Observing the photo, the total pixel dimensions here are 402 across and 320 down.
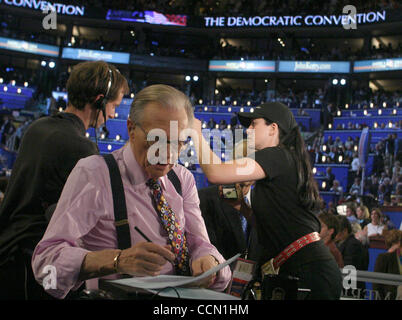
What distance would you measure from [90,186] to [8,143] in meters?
16.4

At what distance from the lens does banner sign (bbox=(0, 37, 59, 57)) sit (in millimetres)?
23984

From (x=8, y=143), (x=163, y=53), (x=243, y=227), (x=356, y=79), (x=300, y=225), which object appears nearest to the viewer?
(x=300, y=225)

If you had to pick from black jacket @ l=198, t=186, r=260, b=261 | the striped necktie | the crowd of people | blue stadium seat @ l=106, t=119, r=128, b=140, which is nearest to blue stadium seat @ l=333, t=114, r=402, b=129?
the crowd of people

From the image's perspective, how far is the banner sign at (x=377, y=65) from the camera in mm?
21880

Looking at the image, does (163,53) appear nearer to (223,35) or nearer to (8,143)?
(223,35)

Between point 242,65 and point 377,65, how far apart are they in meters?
6.75

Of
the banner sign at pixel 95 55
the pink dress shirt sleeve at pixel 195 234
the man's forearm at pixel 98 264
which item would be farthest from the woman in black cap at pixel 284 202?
the banner sign at pixel 95 55

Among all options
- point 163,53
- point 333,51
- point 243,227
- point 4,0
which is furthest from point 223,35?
point 243,227

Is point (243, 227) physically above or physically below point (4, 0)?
below

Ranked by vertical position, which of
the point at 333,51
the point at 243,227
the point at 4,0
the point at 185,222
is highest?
the point at 4,0

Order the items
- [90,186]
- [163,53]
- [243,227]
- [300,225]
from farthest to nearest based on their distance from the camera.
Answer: [163,53] → [243,227] → [300,225] → [90,186]

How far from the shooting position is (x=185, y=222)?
145 centimetres

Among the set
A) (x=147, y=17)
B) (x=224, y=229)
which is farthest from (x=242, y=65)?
(x=224, y=229)
